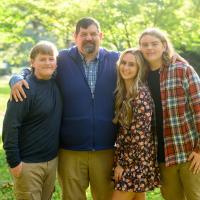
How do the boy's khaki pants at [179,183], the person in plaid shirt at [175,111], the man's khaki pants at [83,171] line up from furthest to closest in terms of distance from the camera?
the man's khaki pants at [83,171]
the boy's khaki pants at [179,183]
the person in plaid shirt at [175,111]

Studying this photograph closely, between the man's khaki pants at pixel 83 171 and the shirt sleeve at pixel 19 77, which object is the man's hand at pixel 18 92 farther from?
the man's khaki pants at pixel 83 171

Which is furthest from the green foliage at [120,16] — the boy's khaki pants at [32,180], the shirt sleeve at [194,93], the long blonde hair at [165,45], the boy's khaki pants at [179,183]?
the boy's khaki pants at [32,180]

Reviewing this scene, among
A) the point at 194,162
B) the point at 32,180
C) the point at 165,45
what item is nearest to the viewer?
the point at 32,180

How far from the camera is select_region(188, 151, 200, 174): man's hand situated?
4512 millimetres

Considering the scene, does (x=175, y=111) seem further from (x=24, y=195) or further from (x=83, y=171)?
(x=24, y=195)

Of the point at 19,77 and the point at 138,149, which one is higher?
the point at 19,77

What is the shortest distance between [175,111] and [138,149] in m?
0.57

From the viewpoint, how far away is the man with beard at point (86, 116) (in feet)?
15.6

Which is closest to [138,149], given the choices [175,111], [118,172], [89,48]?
[118,172]

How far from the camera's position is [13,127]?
4.21 meters

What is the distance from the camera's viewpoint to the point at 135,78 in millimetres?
4660

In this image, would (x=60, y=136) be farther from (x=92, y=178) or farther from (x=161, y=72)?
(x=161, y=72)

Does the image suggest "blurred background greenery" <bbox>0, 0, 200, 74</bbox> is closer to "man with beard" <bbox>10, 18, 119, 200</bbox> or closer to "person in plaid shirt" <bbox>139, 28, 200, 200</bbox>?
"man with beard" <bbox>10, 18, 119, 200</bbox>

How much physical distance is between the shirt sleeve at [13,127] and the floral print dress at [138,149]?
1086 millimetres
